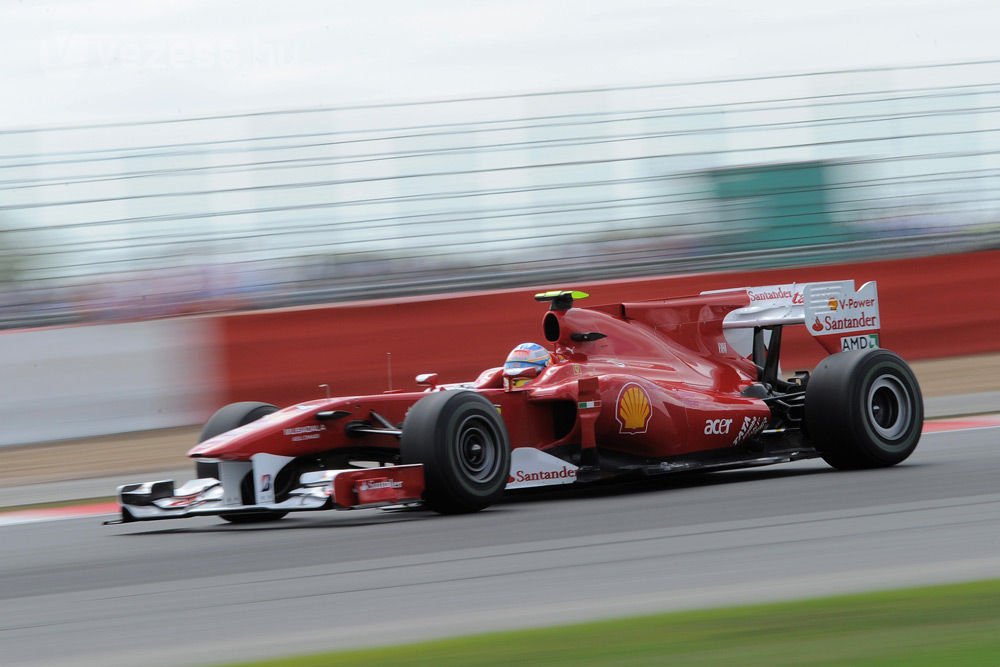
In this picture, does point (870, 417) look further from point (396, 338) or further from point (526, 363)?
point (396, 338)

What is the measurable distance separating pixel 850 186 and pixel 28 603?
37.4 ft

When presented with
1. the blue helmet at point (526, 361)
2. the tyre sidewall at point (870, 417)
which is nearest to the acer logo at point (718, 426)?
the tyre sidewall at point (870, 417)

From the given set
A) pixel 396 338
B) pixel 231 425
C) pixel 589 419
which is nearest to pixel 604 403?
pixel 589 419

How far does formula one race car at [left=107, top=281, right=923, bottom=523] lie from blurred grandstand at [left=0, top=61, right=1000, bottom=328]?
16.6 feet

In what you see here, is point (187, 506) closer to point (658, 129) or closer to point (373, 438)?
point (373, 438)

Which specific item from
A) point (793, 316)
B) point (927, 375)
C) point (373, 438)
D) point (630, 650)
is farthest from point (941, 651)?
point (927, 375)

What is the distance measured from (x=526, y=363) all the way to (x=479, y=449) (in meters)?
0.95

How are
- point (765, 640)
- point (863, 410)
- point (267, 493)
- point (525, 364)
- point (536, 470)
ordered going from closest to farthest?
point (765, 640)
point (267, 493)
point (536, 470)
point (525, 364)
point (863, 410)

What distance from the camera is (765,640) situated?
13.4ft

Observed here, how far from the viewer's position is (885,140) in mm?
15469

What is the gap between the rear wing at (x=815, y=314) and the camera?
8992 millimetres

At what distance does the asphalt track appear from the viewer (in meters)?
4.75

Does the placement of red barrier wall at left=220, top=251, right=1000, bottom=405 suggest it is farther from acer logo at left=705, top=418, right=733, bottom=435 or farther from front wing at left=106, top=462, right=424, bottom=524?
front wing at left=106, top=462, right=424, bottom=524

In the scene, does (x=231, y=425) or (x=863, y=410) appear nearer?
(x=231, y=425)
